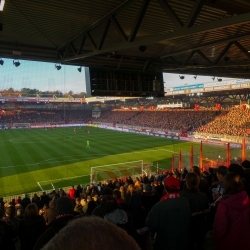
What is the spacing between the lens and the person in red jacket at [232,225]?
241 cm

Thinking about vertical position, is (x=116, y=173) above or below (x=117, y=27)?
Result: below

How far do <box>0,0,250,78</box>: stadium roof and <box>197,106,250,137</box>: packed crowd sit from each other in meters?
22.8

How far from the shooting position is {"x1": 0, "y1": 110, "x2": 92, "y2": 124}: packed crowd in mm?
56231

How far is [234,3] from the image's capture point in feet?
16.3

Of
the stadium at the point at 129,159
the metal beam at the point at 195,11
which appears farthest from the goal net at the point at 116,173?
the metal beam at the point at 195,11

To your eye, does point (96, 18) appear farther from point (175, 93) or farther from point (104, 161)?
point (175, 93)

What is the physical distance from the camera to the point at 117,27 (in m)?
5.38

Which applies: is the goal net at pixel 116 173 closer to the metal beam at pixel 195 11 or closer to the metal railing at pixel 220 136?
the metal railing at pixel 220 136

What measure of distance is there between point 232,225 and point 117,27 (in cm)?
484

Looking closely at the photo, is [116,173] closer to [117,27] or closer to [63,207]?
[117,27]

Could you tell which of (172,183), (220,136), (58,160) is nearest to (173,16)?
(172,183)

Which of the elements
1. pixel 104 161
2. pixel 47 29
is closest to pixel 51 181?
pixel 104 161

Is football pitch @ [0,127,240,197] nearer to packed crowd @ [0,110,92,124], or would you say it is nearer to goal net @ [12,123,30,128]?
goal net @ [12,123,30,128]

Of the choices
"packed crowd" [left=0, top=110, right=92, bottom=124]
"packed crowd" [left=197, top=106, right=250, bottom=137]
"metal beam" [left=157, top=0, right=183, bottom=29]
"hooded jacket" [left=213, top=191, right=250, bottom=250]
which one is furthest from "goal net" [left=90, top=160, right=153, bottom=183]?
"packed crowd" [left=0, top=110, right=92, bottom=124]
